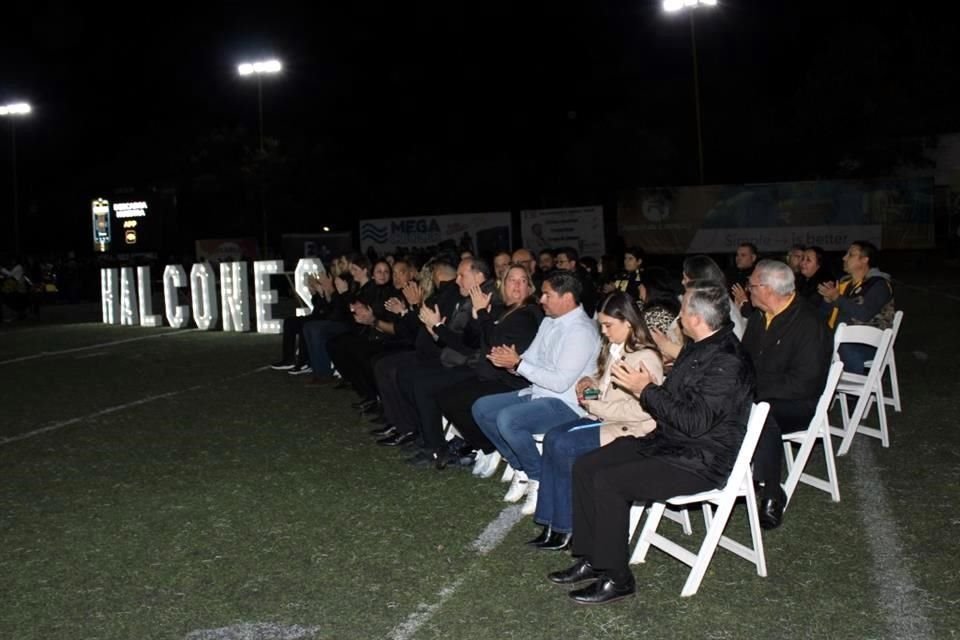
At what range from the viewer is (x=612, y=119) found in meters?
42.0

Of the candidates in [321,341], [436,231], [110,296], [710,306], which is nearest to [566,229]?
[436,231]

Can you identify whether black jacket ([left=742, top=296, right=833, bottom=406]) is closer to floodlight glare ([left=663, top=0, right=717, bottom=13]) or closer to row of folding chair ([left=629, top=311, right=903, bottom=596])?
row of folding chair ([left=629, top=311, right=903, bottom=596])

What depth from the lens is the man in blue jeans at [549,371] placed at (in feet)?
19.9

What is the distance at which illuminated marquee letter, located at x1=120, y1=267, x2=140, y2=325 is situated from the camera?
22.1 meters

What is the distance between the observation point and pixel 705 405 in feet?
15.1

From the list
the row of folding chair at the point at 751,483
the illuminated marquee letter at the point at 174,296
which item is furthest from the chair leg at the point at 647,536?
the illuminated marquee letter at the point at 174,296

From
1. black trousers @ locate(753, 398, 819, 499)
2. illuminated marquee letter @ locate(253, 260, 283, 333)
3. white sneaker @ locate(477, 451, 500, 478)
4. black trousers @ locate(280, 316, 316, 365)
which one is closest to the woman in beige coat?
black trousers @ locate(753, 398, 819, 499)

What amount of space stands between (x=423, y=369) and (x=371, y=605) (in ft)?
A: 11.7

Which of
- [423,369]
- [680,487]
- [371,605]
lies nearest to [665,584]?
[680,487]

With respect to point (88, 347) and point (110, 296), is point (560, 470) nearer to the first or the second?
point (88, 347)

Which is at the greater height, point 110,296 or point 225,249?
point 225,249

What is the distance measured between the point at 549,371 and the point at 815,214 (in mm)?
24156

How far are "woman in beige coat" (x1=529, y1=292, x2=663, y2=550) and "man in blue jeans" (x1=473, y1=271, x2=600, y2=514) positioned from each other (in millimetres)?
470

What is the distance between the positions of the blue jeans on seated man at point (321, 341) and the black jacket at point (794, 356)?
6485mm
